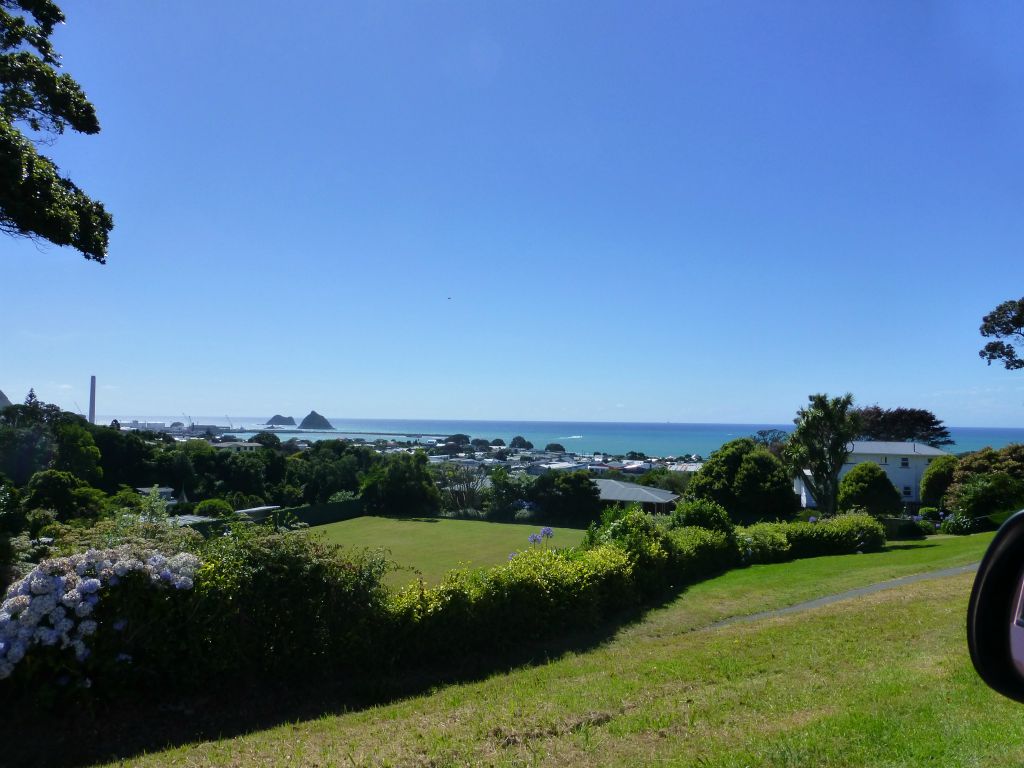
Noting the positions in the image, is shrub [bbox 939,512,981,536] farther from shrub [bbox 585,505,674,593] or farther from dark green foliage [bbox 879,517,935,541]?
shrub [bbox 585,505,674,593]

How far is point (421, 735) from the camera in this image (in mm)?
5324

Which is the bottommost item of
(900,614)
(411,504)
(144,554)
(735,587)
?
(411,504)

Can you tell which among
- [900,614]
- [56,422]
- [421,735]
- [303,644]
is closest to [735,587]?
[900,614]

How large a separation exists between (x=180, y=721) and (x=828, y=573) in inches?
534

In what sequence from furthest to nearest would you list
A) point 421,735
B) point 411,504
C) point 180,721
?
point 411,504
point 180,721
point 421,735

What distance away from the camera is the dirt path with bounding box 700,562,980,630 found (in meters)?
10.9

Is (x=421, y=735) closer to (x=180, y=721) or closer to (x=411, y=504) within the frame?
(x=180, y=721)

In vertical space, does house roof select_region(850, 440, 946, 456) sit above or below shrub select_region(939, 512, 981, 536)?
A: above

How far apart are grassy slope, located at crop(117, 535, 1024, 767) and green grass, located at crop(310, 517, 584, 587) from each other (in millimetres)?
12803

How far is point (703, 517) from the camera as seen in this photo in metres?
19.2

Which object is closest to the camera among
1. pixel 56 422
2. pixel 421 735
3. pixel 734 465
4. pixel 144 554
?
pixel 421 735

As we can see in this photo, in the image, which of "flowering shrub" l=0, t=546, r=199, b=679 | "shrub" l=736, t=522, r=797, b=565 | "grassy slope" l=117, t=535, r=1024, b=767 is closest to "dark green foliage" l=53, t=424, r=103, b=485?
"shrub" l=736, t=522, r=797, b=565

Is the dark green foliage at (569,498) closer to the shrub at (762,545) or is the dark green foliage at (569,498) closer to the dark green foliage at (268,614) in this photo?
the shrub at (762,545)

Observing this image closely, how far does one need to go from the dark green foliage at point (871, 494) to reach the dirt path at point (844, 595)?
21470mm
